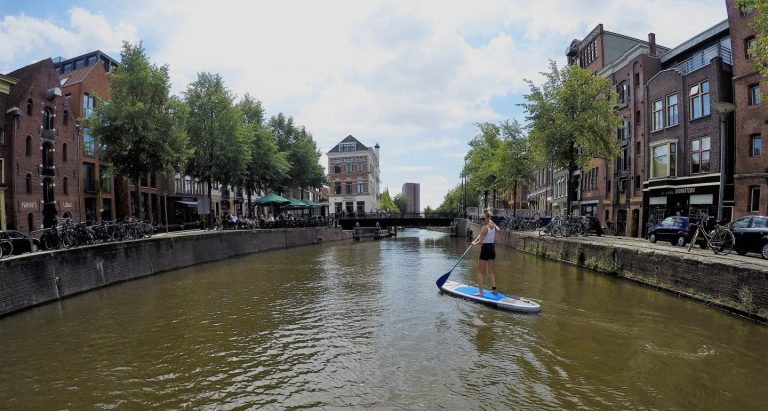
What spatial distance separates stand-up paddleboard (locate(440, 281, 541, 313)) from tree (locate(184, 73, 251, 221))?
2315 cm

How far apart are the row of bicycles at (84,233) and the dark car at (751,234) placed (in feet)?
74.9

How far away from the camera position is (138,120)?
2328 cm

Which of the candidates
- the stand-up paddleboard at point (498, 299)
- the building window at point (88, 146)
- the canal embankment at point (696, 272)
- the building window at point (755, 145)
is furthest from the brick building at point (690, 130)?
the building window at point (88, 146)

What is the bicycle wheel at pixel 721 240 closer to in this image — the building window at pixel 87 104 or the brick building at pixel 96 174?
the brick building at pixel 96 174

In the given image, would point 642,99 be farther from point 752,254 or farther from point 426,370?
point 426,370

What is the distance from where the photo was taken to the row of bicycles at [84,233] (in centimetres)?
1571

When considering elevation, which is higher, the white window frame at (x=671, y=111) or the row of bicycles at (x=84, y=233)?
the white window frame at (x=671, y=111)

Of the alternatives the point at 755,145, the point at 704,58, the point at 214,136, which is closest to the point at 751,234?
the point at 755,145

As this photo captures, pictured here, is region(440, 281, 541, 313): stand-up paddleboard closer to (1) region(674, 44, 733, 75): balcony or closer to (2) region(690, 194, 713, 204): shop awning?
(2) region(690, 194, 713, 204): shop awning

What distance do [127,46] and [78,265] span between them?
14.5m

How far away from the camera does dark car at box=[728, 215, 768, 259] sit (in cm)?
1427

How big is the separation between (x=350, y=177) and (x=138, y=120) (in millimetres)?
59644

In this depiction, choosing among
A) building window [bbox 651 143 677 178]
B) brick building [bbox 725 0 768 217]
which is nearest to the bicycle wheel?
brick building [bbox 725 0 768 217]

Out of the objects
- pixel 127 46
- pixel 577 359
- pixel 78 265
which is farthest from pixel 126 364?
pixel 127 46
